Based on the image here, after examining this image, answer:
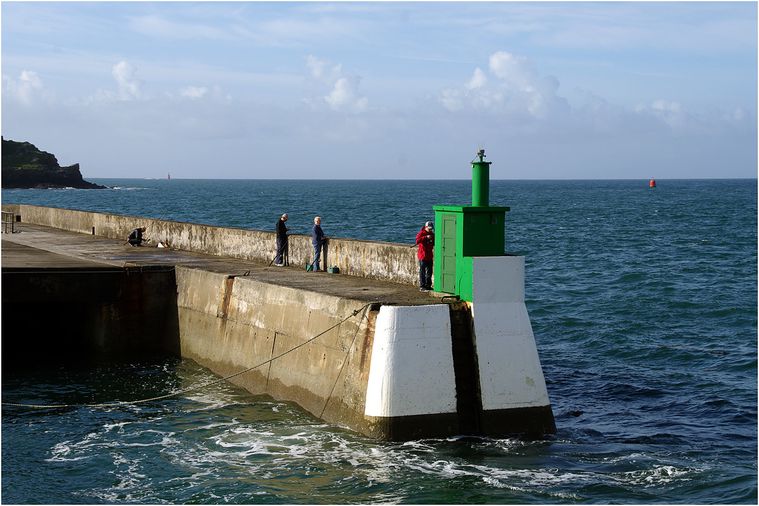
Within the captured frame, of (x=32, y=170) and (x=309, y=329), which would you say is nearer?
(x=309, y=329)

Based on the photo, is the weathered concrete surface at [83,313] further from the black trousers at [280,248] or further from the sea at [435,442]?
the black trousers at [280,248]

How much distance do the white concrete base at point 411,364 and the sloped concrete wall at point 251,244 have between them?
313cm

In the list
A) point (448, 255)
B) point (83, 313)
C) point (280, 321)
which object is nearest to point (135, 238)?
point (83, 313)

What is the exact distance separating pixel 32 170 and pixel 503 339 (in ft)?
493

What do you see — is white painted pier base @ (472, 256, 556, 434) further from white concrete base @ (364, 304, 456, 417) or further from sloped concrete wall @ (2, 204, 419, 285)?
sloped concrete wall @ (2, 204, 419, 285)

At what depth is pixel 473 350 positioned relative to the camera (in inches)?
618

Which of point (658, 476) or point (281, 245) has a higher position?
point (281, 245)

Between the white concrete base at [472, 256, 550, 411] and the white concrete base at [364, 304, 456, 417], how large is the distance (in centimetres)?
54

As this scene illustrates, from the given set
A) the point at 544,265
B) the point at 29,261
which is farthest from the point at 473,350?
the point at 544,265

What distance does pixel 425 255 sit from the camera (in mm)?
17422

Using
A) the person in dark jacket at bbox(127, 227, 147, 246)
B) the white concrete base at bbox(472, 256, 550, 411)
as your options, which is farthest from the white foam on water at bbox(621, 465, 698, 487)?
the person in dark jacket at bbox(127, 227, 147, 246)

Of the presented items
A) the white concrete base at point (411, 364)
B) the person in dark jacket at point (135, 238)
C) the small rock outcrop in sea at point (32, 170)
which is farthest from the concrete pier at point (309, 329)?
the small rock outcrop in sea at point (32, 170)

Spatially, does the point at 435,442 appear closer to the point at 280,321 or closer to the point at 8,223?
the point at 280,321

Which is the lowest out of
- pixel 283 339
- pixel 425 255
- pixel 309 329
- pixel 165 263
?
pixel 283 339
